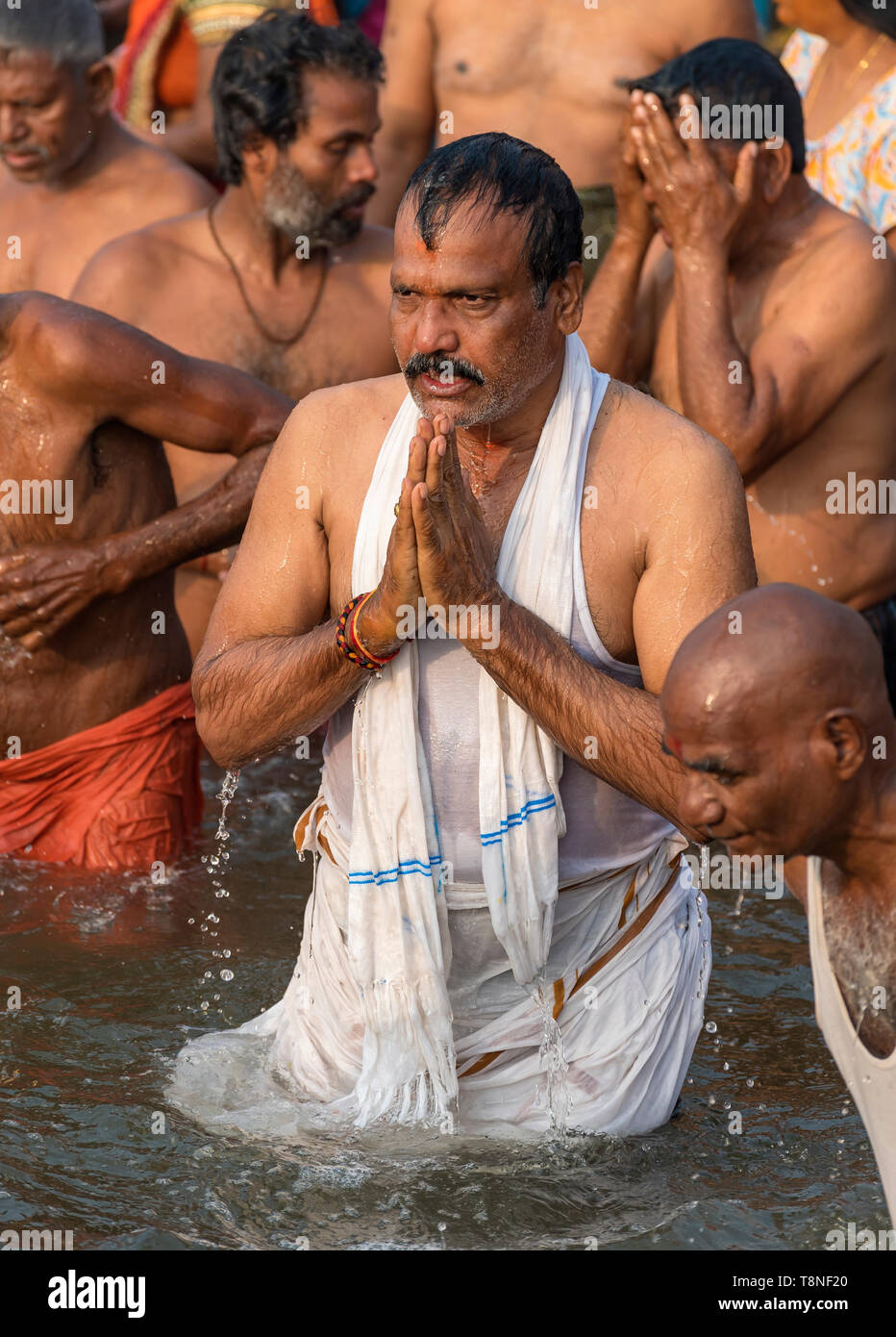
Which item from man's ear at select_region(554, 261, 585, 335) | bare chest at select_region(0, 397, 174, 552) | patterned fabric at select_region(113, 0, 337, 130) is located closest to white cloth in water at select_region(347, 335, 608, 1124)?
man's ear at select_region(554, 261, 585, 335)

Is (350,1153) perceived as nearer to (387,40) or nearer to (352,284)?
(352,284)

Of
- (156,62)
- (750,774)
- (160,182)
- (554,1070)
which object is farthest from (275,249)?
(750,774)

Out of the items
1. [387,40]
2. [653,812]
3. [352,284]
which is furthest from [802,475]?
[387,40]

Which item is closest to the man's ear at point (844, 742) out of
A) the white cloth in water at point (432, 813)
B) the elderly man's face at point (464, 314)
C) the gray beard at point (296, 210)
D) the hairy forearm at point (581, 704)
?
the hairy forearm at point (581, 704)

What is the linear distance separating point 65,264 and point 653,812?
4.01 m

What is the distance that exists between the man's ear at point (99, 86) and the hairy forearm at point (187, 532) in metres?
2.13

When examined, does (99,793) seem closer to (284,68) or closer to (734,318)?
(734,318)

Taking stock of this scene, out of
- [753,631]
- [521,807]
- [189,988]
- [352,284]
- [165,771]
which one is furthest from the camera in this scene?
[352,284]

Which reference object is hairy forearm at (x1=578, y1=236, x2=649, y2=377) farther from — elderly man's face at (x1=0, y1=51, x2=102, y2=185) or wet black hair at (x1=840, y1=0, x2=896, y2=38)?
elderly man's face at (x1=0, y1=51, x2=102, y2=185)

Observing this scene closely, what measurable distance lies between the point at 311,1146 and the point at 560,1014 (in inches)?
21.2

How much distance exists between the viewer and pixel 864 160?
20.6 feet

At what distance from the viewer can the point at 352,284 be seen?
6.27 meters

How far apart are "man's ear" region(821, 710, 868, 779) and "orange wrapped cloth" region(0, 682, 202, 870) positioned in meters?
2.84

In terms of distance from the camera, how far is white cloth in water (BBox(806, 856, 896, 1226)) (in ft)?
8.96
